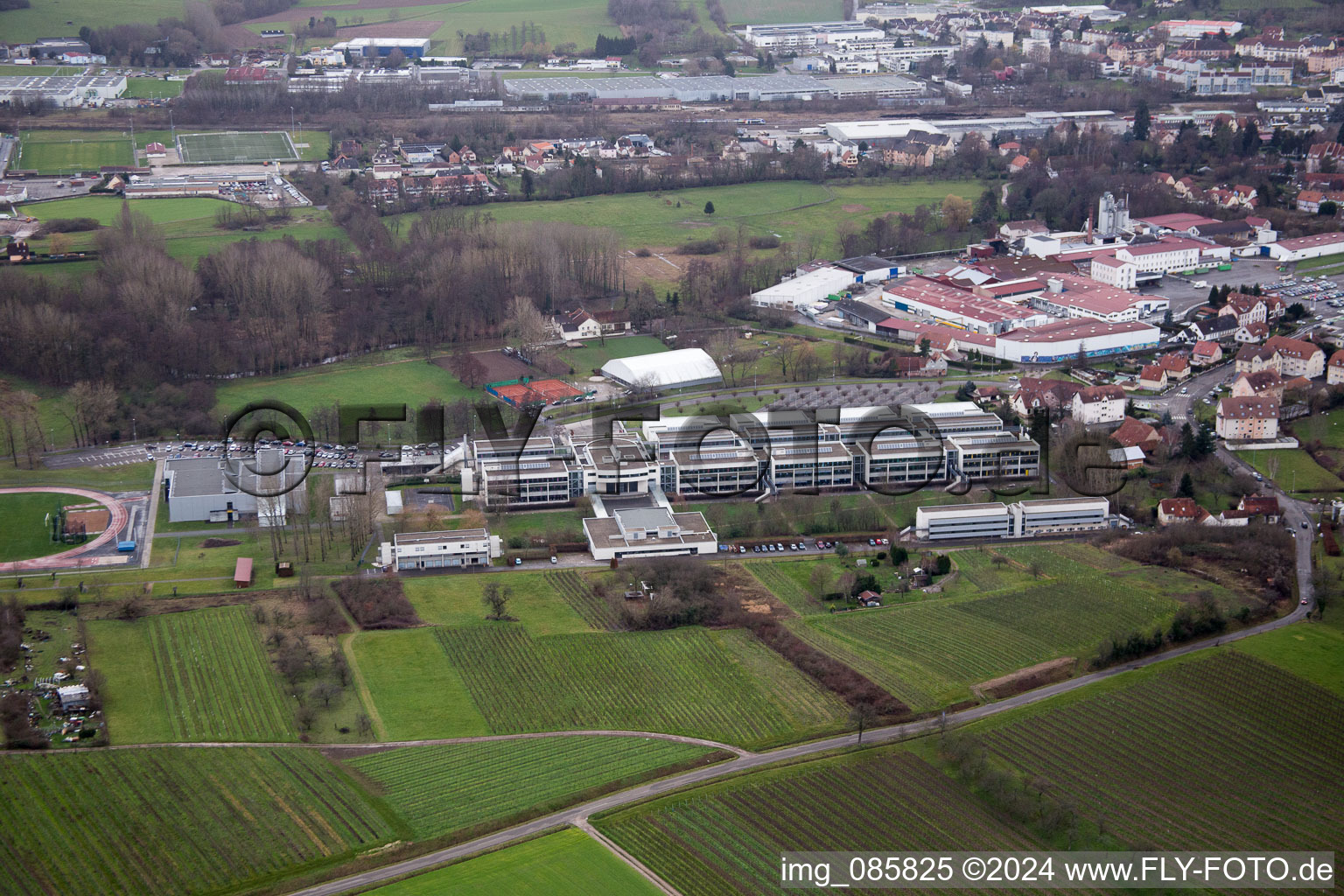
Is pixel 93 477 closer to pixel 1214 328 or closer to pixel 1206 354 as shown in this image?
pixel 1206 354

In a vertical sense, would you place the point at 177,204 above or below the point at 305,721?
above

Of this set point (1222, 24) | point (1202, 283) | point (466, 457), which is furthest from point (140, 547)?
point (1222, 24)

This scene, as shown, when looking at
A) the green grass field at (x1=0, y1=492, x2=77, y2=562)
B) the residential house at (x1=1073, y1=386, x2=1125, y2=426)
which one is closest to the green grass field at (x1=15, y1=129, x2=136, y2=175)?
the green grass field at (x1=0, y1=492, x2=77, y2=562)

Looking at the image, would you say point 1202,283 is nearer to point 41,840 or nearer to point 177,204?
point 177,204

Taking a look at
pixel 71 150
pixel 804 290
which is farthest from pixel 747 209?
pixel 71 150

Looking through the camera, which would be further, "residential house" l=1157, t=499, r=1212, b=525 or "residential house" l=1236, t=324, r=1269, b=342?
"residential house" l=1236, t=324, r=1269, b=342

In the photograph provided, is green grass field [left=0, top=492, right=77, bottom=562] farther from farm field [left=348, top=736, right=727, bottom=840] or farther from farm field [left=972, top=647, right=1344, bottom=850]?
farm field [left=972, top=647, right=1344, bottom=850]
